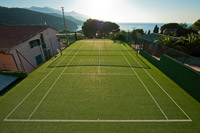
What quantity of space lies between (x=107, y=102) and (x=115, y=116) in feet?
4.52

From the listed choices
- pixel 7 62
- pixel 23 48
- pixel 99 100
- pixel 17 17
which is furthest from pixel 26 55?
pixel 17 17

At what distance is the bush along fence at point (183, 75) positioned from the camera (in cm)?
798

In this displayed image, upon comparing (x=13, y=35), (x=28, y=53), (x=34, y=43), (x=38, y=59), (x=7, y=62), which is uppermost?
(x=13, y=35)

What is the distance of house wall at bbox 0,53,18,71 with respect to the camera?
13.2 metres

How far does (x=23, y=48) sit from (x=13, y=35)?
380 centimetres

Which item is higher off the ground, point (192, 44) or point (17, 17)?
point (17, 17)

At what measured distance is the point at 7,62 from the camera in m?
13.5

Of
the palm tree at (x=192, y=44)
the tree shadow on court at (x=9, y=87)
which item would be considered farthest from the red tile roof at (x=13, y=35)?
the palm tree at (x=192, y=44)

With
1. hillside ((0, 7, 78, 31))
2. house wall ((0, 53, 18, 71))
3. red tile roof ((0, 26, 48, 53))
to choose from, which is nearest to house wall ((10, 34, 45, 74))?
house wall ((0, 53, 18, 71))

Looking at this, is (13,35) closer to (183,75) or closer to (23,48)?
(23,48)

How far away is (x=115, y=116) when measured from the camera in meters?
6.57

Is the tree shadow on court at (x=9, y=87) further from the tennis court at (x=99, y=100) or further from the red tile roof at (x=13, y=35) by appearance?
the red tile roof at (x=13, y=35)

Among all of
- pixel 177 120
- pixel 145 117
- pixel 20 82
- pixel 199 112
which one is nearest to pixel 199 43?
pixel 199 112

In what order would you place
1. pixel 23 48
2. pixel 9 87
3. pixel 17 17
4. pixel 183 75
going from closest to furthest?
pixel 183 75
pixel 9 87
pixel 23 48
pixel 17 17
